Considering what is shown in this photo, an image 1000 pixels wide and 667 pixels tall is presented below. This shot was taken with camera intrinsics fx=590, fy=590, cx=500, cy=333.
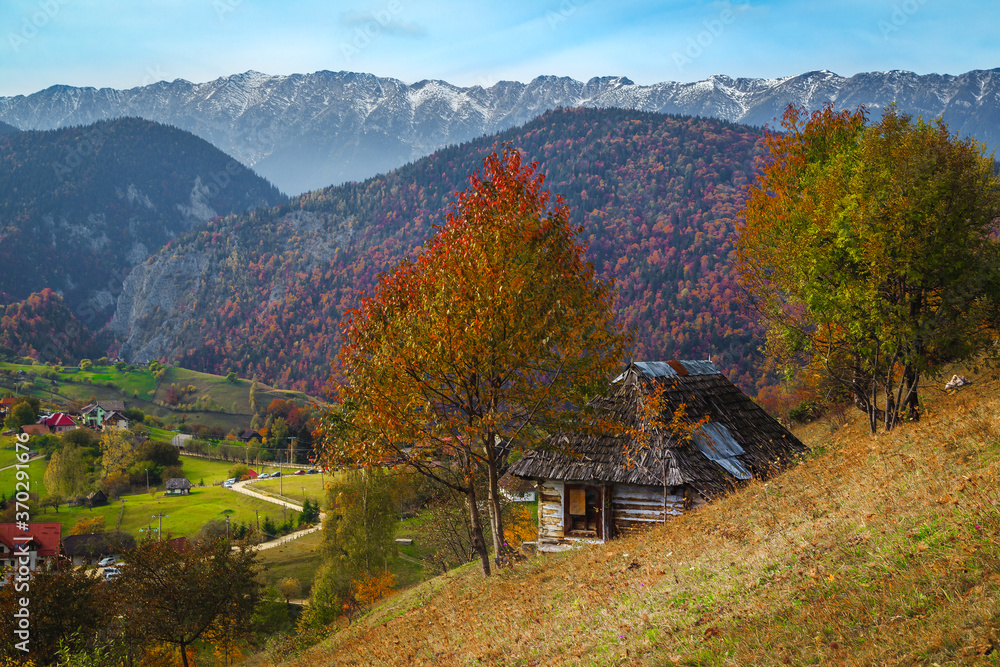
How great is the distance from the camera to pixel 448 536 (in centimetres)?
4288

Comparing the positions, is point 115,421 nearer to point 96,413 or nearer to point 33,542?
point 96,413

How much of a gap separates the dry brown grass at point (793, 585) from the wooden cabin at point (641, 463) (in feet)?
13.4

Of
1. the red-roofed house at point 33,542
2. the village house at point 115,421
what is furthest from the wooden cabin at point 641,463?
the village house at point 115,421

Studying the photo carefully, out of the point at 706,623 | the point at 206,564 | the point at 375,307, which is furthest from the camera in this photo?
the point at 206,564

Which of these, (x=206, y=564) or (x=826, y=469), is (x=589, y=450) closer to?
(x=826, y=469)

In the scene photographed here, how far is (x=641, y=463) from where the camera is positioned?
20.8m

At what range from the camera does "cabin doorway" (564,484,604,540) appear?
906 inches

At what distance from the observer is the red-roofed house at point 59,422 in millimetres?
142625

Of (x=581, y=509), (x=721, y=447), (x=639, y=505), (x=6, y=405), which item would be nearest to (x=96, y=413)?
(x=6, y=405)

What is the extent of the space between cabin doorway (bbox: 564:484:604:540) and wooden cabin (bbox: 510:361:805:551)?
38 mm

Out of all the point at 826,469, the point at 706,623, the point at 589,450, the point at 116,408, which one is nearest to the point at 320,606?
the point at 589,450

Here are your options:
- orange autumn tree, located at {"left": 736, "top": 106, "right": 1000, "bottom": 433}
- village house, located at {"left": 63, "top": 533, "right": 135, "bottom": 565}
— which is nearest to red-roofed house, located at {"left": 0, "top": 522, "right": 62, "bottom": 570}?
village house, located at {"left": 63, "top": 533, "right": 135, "bottom": 565}

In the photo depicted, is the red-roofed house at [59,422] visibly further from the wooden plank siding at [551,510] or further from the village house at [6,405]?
the wooden plank siding at [551,510]

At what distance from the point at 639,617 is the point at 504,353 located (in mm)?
7250
